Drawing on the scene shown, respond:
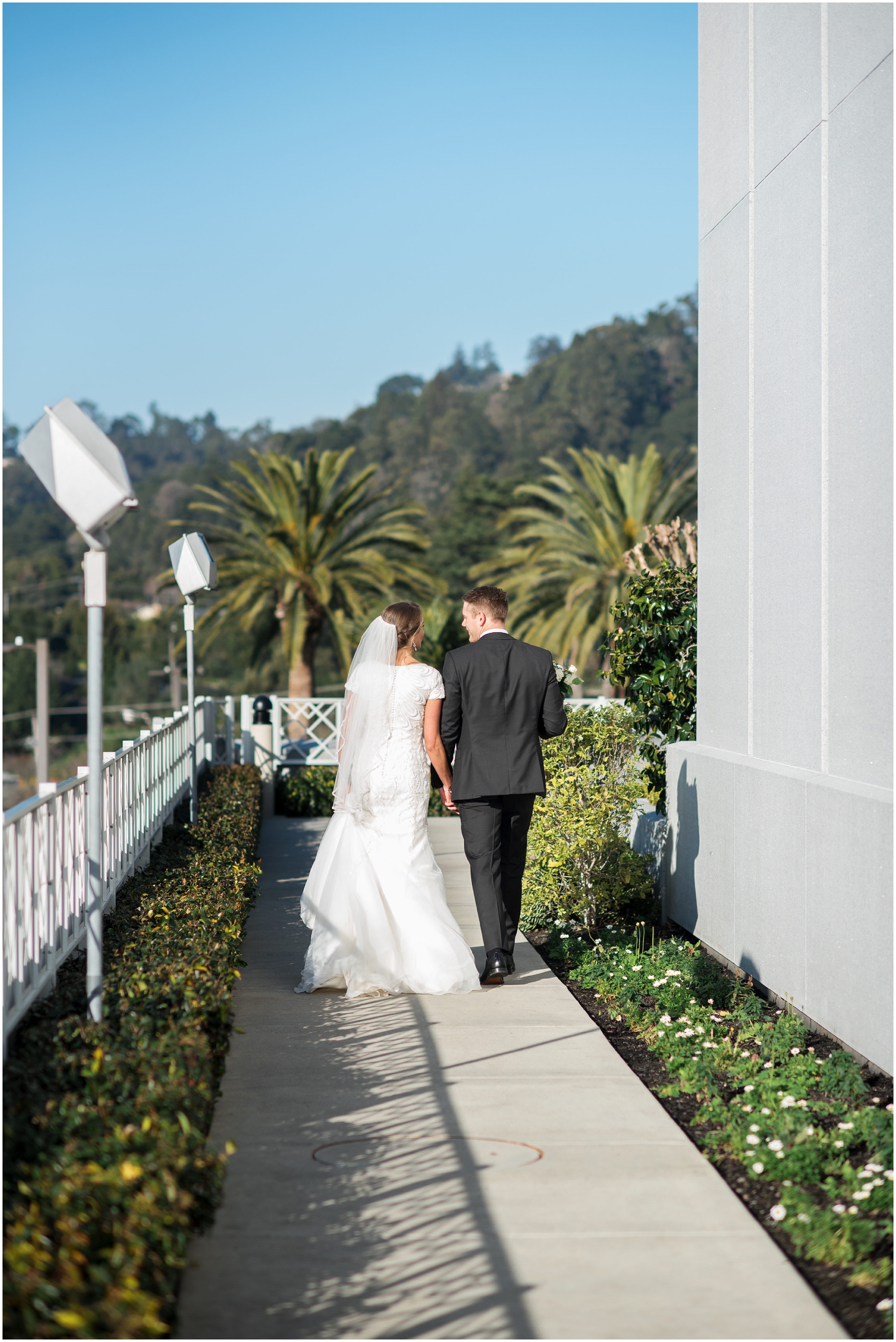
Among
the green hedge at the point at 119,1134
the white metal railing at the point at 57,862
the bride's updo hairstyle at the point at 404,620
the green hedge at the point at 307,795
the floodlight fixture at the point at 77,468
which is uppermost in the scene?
the floodlight fixture at the point at 77,468

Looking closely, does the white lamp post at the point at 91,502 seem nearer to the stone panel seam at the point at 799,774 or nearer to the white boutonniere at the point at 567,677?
the stone panel seam at the point at 799,774

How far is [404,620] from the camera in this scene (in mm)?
6590

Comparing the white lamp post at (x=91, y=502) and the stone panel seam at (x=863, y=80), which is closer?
the white lamp post at (x=91, y=502)

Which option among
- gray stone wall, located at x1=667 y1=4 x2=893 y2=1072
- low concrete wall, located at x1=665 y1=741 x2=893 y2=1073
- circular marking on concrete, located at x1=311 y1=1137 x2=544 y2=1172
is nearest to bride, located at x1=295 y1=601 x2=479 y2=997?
low concrete wall, located at x1=665 y1=741 x2=893 y2=1073

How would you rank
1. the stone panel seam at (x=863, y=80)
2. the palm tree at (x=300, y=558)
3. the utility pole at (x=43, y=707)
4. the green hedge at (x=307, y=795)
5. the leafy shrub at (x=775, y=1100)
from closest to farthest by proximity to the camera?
the leafy shrub at (x=775, y=1100), the stone panel seam at (x=863, y=80), the green hedge at (x=307, y=795), the palm tree at (x=300, y=558), the utility pole at (x=43, y=707)

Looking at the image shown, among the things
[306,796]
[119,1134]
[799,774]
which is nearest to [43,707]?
[306,796]

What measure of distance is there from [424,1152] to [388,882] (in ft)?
7.85

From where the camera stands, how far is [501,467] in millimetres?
76875

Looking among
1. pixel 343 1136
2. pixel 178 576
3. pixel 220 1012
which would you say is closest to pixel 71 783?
pixel 220 1012

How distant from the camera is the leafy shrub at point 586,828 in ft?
24.0

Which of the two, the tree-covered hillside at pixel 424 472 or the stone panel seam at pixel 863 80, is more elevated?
the tree-covered hillside at pixel 424 472

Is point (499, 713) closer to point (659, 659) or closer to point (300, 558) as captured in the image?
point (659, 659)

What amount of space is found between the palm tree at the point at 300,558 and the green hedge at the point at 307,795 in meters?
7.60

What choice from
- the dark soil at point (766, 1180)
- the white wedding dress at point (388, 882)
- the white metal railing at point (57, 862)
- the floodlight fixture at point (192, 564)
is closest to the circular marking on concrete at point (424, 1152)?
the dark soil at point (766, 1180)
